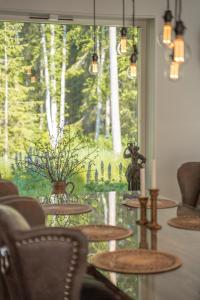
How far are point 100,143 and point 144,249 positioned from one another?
328cm

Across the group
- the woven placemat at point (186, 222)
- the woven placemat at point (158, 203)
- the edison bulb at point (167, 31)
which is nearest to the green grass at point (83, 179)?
the woven placemat at point (158, 203)

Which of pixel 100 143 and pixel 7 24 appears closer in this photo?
pixel 7 24

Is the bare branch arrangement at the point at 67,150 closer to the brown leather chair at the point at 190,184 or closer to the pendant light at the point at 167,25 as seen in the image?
the brown leather chair at the point at 190,184

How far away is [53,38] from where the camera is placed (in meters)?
5.36

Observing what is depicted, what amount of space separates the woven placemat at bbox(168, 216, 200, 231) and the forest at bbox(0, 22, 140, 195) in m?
2.54

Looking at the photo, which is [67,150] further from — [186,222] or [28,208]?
[28,208]

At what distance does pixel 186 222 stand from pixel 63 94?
2.82m

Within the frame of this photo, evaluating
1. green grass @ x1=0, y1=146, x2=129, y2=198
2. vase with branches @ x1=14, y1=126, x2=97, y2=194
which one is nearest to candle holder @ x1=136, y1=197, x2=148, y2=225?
vase with branches @ x1=14, y1=126, x2=97, y2=194

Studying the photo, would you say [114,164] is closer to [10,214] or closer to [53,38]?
[53,38]

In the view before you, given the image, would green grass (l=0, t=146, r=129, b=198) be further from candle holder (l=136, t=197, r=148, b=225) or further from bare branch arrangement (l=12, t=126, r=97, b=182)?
candle holder (l=136, t=197, r=148, b=225)

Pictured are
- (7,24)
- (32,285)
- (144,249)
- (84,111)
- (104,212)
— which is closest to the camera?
(32,285)

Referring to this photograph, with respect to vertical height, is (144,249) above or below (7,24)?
below

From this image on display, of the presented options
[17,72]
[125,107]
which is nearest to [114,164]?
[125,107]

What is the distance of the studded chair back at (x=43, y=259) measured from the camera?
62.6 inches
